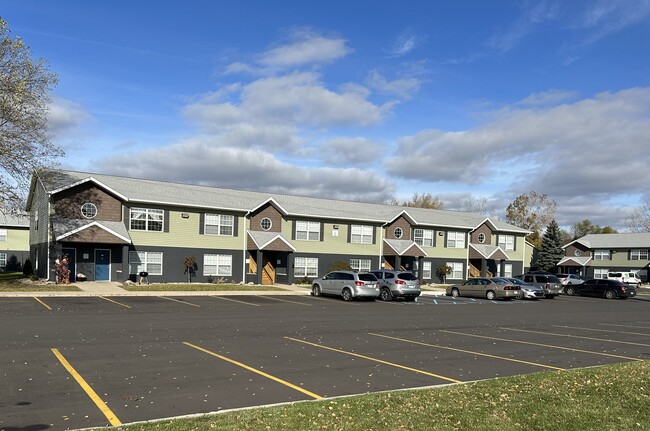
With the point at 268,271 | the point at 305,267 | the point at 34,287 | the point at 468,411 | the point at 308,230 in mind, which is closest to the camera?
the point at 468,411

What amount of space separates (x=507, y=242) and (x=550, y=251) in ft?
65.2

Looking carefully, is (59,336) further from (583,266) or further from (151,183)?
(583,266)

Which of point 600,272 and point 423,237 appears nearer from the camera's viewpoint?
point 423,237

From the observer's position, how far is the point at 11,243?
5247 cm

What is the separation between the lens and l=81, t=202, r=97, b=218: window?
34.4 meters

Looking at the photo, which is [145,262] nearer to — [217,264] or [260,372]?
[217,264]

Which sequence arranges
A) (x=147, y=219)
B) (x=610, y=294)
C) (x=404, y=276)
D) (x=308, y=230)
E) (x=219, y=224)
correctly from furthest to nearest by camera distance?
(x=308, y=230)
(x=610, y=294)
(x=219, y=224)
(x=147, y=219)
(x=404, y=276)

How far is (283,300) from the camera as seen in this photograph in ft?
94.3

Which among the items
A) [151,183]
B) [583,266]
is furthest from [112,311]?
[583,266]

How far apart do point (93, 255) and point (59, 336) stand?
21850 mm

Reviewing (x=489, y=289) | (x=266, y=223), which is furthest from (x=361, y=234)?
(x=489, y=289)

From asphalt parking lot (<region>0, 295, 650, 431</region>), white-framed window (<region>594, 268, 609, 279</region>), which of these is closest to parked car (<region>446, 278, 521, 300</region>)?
asphalt parking lot (<region>0, 295, 650, 431</region>)

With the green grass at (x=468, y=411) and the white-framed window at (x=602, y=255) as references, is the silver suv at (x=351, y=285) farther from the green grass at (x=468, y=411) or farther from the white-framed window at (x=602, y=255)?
the white-framed window at (x=602, y=255)

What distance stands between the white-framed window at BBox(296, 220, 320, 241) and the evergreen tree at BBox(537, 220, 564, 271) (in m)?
42.9
